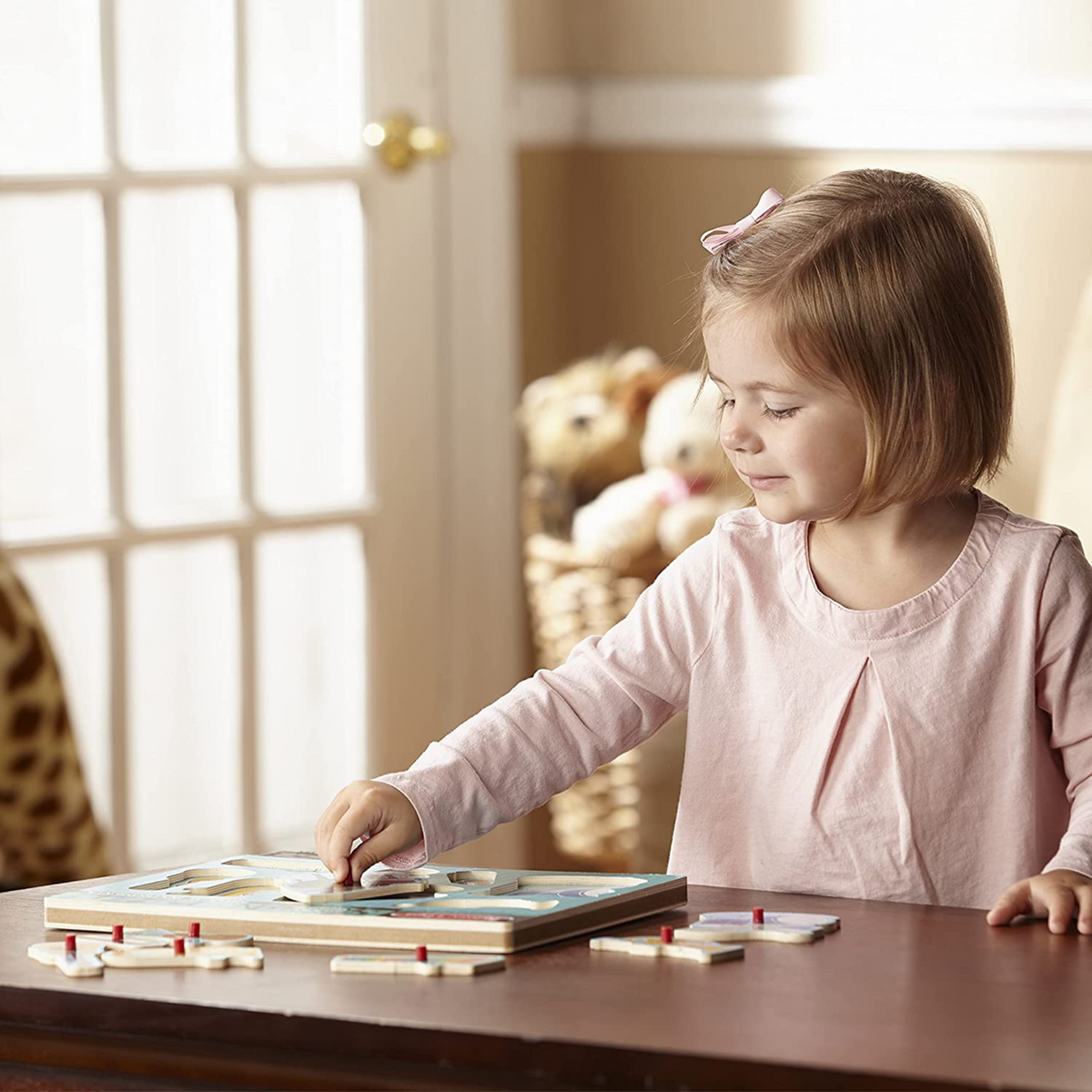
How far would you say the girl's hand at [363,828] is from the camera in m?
1.20

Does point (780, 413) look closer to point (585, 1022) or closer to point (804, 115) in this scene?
point (585, 1022)

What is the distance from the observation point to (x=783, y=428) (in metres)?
1.36

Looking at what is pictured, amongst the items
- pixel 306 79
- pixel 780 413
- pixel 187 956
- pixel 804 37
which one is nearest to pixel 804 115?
pixel 804 37

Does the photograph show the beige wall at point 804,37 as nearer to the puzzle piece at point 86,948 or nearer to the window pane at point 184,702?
the window pane at point 184,702

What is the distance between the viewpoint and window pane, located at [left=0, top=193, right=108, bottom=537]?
253 centimetres

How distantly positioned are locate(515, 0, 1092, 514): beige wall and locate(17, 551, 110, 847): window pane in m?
0.84

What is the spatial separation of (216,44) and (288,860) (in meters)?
1.70

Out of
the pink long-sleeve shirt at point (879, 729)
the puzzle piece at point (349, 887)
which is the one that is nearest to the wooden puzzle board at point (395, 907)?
the puzzle piece at point (349, 887)

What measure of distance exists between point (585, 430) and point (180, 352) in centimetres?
54

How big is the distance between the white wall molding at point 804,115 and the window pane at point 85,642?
3.21 feet

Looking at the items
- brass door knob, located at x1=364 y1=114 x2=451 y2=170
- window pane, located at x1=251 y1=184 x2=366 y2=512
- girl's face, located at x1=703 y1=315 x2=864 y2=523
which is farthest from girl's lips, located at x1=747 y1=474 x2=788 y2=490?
brass door knob, located at x1=364 y1=114 x2=451 y2=170

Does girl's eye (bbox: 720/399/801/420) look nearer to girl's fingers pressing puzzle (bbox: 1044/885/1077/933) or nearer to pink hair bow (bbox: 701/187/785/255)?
pink hair bow (bbox: 701/187/785/255)

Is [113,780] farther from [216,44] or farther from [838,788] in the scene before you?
[838,788]

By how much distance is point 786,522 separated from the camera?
4.58ft
